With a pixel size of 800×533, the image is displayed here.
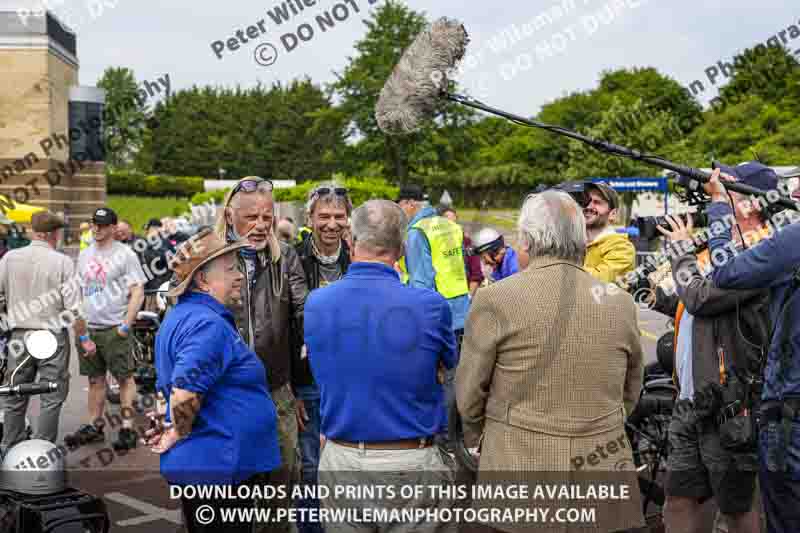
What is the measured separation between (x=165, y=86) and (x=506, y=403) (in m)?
10.9

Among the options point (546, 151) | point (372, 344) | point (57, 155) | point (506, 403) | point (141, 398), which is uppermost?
point (546, 151)

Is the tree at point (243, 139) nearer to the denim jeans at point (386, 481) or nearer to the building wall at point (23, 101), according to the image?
the building wall at point (23, 101)

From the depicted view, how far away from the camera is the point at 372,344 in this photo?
3.09 meters

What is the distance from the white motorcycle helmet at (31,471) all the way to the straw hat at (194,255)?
4.44ft

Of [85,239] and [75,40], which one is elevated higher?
[75,40]

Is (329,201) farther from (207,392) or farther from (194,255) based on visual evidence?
(207,392)

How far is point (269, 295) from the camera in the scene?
13.5ft

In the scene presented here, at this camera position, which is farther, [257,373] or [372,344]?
[257,373]

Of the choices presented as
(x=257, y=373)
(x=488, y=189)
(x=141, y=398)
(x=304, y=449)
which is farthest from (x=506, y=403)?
(x=488, y=189)

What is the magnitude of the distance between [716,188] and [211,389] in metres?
2.24

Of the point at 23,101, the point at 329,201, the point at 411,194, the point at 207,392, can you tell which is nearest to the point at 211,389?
the point at 207,392

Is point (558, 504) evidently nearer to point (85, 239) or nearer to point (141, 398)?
point (141, 398)

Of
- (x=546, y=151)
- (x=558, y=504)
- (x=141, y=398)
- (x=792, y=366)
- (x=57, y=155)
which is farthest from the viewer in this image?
(x=546, y=151)

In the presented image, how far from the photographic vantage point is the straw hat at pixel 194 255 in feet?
10.8
